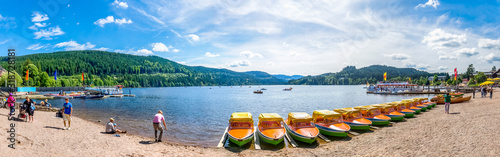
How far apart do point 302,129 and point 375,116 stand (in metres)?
10.2

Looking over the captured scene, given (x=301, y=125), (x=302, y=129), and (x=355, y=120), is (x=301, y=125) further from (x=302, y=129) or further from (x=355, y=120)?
(x=355, y=120)

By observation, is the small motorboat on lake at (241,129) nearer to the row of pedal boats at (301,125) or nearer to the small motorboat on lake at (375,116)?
the row of pedal boats at (301,125)

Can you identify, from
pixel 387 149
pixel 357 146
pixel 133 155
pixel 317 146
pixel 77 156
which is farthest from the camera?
pixel 317 146

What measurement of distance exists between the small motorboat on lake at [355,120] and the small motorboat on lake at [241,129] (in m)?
9.12

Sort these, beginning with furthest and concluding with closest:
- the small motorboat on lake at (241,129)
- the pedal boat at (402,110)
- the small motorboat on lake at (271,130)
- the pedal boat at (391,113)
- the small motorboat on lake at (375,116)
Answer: the pedal boat at (402,110), the pedal boat at (391,113), the small motorboat on lake at (375,116), the small motorboat on lake at (241,129), the small motorboat on lake at (271,130)

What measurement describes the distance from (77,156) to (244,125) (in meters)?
10.8

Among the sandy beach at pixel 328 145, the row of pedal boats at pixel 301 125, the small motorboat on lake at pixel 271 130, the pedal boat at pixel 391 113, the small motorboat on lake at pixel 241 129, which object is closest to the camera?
Answer: the sandy beach at pixel 328 145

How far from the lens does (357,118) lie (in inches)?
898

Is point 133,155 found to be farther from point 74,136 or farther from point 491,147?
point 491,147

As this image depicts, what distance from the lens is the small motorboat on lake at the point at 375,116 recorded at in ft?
76.6

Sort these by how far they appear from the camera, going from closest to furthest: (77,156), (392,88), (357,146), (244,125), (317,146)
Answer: (77,156), (357,146), (317,146), (244,125), (392,88)

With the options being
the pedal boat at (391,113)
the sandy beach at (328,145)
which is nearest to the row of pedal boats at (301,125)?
the sandy beach at (328,145)

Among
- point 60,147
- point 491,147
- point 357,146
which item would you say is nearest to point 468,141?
point 491,147

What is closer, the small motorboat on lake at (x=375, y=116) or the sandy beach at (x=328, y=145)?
the sandy beach at (x=328, y=145)
